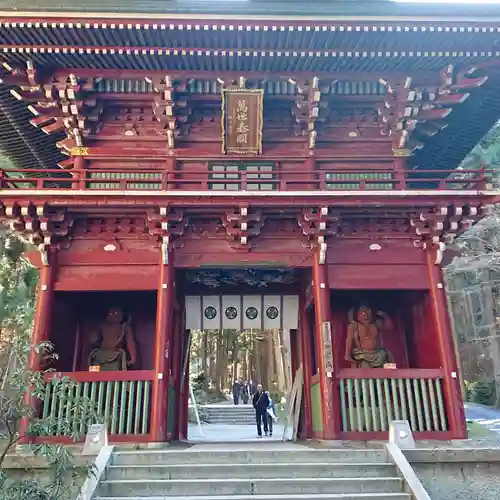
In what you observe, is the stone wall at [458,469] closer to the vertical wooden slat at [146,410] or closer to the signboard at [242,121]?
the vertical wooden slat at [146,410]

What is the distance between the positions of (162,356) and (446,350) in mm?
5271

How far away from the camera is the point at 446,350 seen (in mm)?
8945

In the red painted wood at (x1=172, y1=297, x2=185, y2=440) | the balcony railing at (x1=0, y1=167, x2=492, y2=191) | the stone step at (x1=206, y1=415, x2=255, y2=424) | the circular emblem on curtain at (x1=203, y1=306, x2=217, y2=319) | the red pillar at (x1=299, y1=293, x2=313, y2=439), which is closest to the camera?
the balcony railing at (x1=0, y1=167, x2=492, y2=191)

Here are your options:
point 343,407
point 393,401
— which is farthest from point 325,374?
point 393,401

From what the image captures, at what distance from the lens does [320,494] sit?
6469 millimetres

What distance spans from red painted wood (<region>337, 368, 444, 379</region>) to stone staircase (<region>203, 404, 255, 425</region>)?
16.8 m

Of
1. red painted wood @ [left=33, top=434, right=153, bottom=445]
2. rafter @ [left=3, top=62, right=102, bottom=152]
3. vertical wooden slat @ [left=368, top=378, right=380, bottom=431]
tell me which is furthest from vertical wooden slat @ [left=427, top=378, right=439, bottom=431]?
rafter @ [left=3, top=62, right=102, bottom=152]

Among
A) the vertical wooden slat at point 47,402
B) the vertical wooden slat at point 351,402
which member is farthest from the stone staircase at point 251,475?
the vertical wooden slat at point 47,402

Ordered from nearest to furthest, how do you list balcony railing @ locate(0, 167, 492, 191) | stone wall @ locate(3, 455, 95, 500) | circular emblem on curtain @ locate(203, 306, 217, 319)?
stone wall @ locate(3, 455, 95, 500) → balcony railing @ locate(0, 167, 492, 191) → circular emblem on curtain @ locate(203, 306, 217, 319)

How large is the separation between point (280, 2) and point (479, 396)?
81.6ft

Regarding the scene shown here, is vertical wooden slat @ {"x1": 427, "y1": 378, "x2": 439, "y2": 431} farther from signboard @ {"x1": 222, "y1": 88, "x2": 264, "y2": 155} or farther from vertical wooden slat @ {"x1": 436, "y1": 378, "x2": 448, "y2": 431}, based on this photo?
signboard @ {"x1": 222, "y1": 88, "x2": 264, "y2": 155}

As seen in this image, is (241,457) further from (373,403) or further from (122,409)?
(373,403)

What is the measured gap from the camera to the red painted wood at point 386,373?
875 centimetres

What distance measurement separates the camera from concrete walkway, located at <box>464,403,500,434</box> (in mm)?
18619
